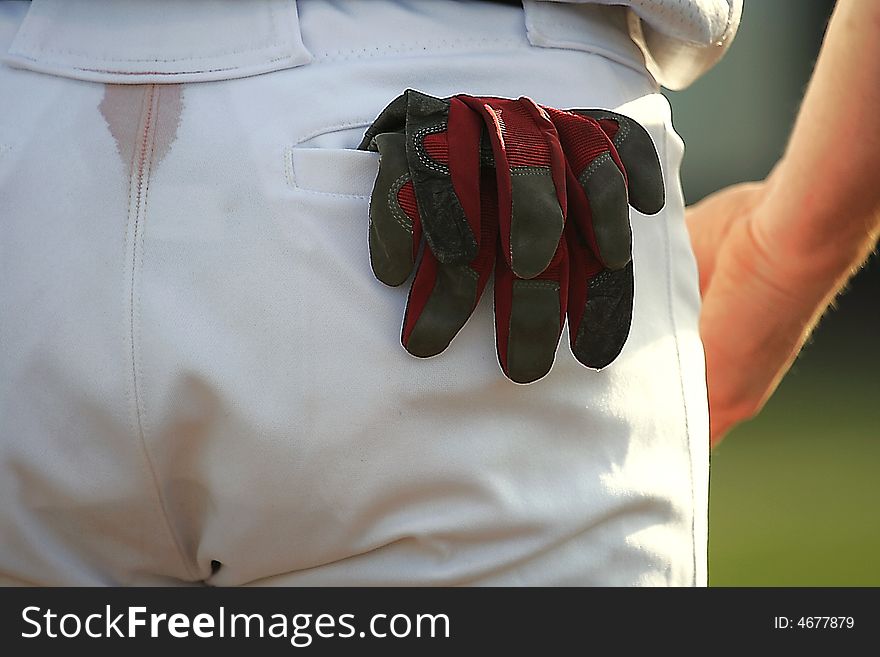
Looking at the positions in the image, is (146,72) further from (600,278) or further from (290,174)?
(600,278)

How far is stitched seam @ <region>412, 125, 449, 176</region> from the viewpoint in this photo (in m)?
0.91

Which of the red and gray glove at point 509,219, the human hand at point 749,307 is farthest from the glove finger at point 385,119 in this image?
the human hand at point 749,307

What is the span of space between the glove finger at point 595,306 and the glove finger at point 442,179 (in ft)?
0.37

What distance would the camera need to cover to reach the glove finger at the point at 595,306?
0.94m

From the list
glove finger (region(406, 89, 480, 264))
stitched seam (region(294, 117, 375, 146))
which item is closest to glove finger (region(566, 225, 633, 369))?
glove finger (region(406, 89, 480, 264))

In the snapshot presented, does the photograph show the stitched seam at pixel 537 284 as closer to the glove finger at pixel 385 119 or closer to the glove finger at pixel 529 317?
the glove finger at pixel 529 317

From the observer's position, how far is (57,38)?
934mm

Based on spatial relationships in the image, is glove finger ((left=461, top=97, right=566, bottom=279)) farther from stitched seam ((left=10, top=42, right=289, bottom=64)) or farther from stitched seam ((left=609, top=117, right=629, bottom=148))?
stitched seam ((left=10, top=42, right=289, bottom=64))

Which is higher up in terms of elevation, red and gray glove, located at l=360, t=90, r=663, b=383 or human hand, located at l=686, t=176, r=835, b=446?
red and gray glove, located at l=360, t=90, r=663, b=383

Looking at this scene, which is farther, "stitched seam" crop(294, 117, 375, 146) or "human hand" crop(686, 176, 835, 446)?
"human hand" crop(686, 176, 835, 446)

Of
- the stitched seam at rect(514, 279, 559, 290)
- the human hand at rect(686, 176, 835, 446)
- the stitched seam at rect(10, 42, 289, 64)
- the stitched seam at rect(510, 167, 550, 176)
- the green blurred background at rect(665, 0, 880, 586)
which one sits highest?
the stitched seam at rect(10, 42, 289, 64)

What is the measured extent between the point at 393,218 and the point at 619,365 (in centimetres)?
26

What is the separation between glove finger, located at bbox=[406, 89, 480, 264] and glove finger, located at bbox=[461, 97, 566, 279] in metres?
0.02
